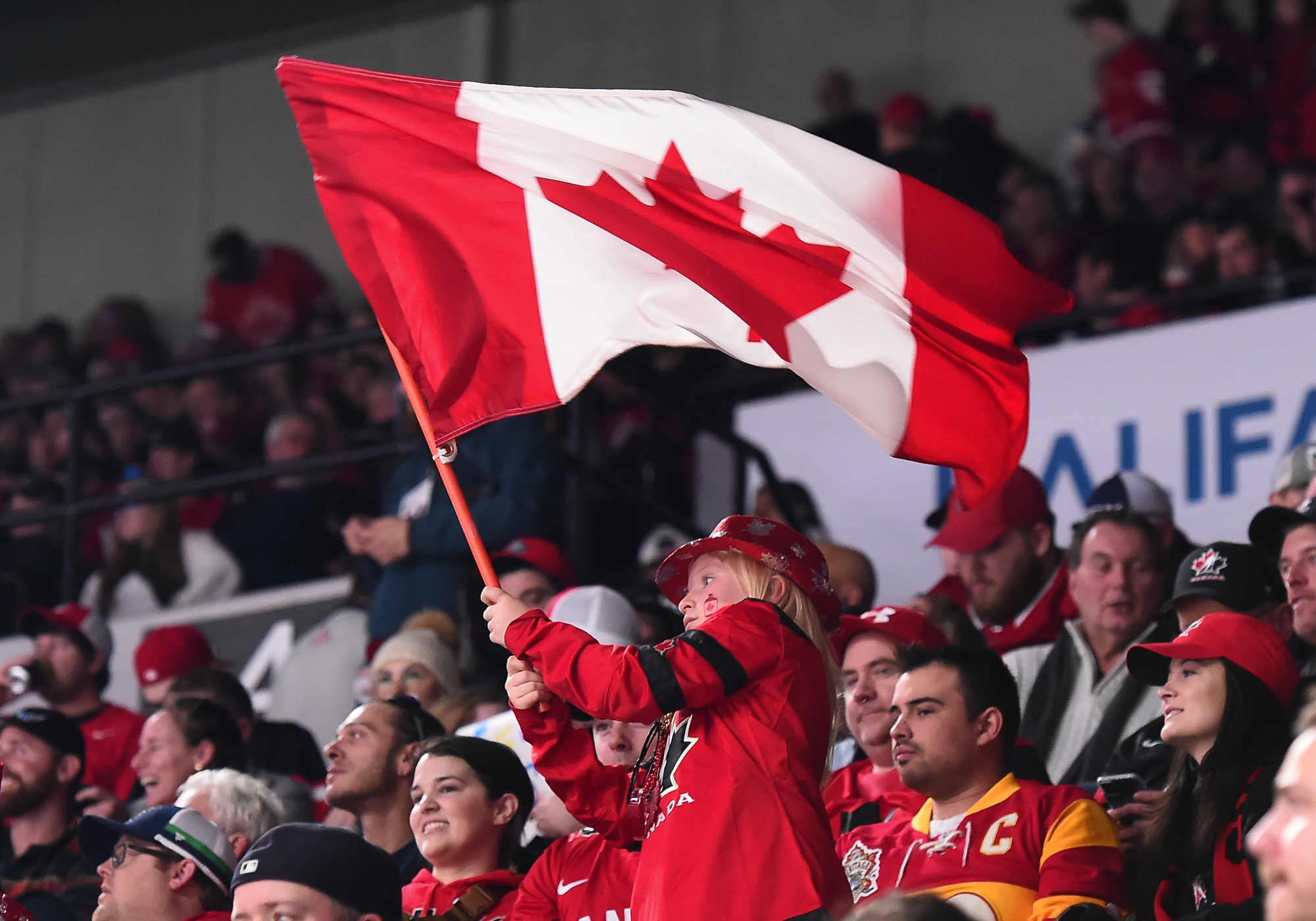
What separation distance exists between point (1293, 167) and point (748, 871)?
5607 mm

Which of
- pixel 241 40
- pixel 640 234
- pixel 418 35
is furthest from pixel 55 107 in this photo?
pixel 640 234

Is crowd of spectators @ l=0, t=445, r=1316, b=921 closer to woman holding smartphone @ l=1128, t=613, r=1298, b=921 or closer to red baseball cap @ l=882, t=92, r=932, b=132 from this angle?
woman holding smartphone @ l=1128, t=613, r=1298, b=921

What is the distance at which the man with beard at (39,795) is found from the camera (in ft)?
21.8

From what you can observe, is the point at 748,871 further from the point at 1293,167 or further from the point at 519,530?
the point at 1293,167

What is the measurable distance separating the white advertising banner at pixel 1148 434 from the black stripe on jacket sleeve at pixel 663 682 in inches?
163

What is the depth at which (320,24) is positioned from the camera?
46.0 feet

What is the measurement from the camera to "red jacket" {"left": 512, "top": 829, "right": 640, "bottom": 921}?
487 cm

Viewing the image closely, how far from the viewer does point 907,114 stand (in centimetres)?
1028

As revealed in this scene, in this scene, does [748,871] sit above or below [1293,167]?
below

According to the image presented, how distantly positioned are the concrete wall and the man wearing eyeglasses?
24.1 feet

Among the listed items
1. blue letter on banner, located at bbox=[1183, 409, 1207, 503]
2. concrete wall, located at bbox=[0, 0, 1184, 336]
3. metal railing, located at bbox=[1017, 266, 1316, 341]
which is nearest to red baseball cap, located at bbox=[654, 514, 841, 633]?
blue letter on banner, located at bbox=[1183, 409, 1207, 503]

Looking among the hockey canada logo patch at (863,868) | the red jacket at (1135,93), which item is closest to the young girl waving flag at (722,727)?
the hockey canada logo patch at (863,868)

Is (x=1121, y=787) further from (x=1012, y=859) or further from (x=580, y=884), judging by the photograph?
(x=580, y=884)

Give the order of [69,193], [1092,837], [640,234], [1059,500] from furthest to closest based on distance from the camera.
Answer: [69,193], [1059,500], [640,234], [1092,837]
